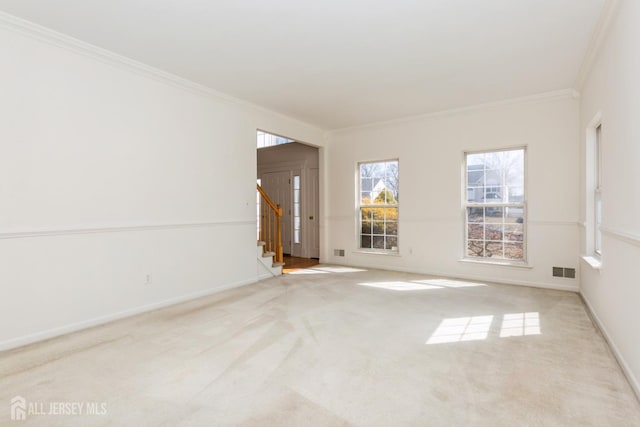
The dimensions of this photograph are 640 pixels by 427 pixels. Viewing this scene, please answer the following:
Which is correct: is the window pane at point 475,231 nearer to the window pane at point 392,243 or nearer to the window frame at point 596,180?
the window pane at point 392,243

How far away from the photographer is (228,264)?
4.62 m

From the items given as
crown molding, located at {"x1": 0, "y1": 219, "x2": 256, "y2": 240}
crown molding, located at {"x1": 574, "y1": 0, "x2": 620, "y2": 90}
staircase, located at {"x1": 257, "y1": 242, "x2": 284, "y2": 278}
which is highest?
crown molding, located at {"x1": 574, "y1": 0, "x2": 620, "y2": 90}

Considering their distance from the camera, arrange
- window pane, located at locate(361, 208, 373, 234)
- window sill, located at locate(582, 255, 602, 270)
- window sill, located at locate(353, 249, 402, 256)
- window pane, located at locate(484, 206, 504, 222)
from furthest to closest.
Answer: window pane, located at locate(361, 208, 373, 234) → window sill, located at locate(353, 249, 402, 256) → window pane, located at locate(484, 206, 504, 222) → window sill, located at locate(582, 255, 602, 270)

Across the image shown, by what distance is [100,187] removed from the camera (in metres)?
3.25

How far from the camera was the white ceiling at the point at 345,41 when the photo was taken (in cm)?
259

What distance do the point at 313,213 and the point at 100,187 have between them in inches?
180

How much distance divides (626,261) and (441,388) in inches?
62.0

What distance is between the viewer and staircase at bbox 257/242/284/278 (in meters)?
5.16

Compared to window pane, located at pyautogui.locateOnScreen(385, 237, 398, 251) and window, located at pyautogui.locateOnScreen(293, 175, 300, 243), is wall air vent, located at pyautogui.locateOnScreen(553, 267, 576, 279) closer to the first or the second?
window pane, located at pyautogui.locateOnScreen(385, 237, 398, 251)

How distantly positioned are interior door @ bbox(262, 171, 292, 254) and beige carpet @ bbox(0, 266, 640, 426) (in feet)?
13.4

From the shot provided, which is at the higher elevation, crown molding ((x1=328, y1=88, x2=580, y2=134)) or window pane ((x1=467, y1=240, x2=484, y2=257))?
crown molding ((x1=328, y1=88, x2=580, y2=134))

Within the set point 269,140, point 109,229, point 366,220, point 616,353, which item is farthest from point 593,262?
point 269,140

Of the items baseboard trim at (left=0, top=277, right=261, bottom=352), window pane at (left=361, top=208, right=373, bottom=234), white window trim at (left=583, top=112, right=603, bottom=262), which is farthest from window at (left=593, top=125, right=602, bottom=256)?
baseboard trim at (left=0, top=277, right=261, bottom=352)

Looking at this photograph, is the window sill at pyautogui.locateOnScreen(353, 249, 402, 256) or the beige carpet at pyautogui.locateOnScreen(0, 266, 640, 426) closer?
the beige carpet at pyautogui.locateOnScreen(0, 266, 640, 426)
